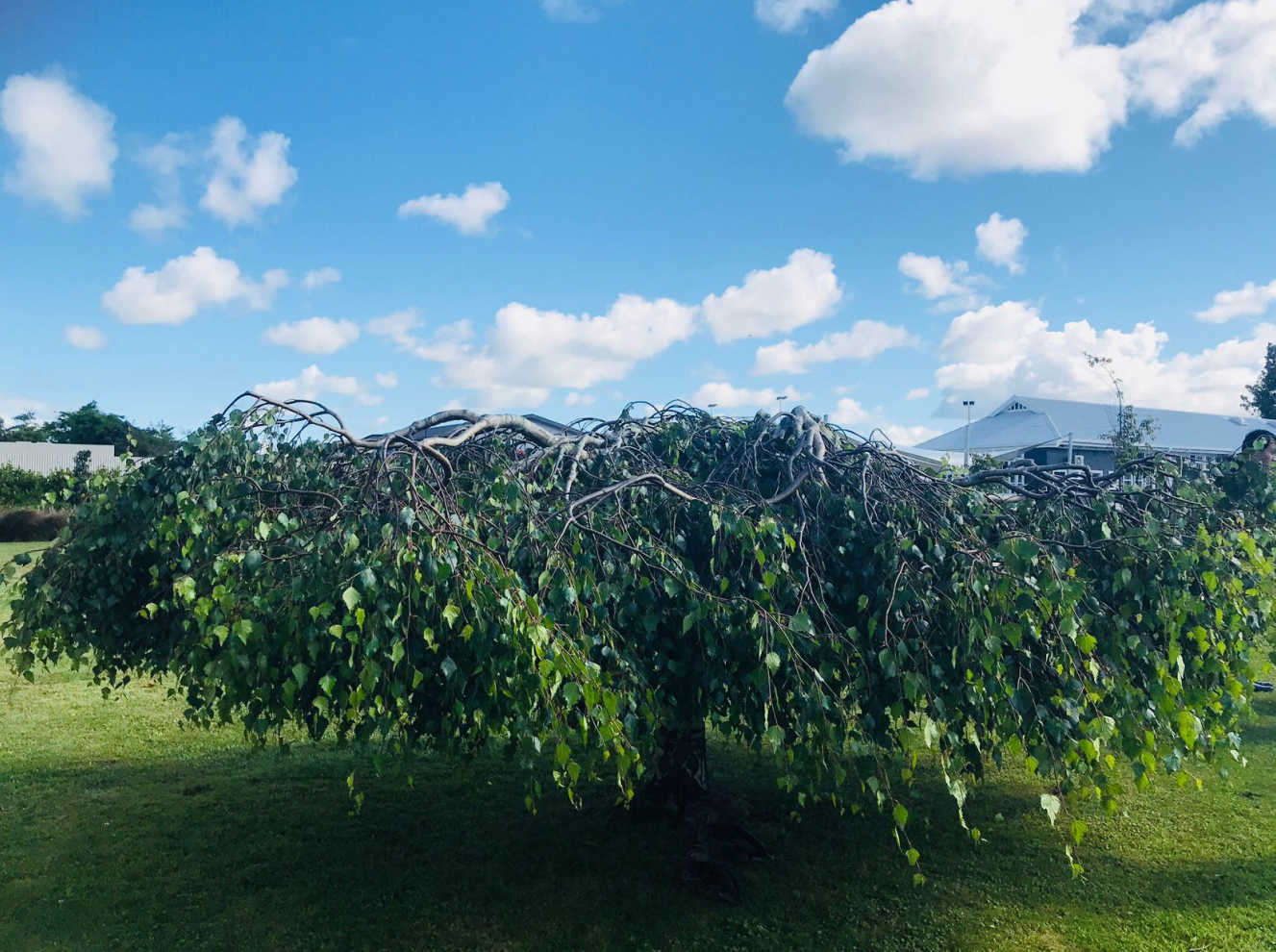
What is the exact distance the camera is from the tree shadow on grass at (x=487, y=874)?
4.32 m

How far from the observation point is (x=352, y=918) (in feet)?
14.6

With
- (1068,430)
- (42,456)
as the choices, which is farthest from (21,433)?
(1068,430)

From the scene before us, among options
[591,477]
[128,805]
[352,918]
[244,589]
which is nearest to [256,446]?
[244,589]

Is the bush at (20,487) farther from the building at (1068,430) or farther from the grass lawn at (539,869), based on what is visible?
the building at (1068,430)

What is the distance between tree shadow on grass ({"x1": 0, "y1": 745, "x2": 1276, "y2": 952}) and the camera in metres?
4.32

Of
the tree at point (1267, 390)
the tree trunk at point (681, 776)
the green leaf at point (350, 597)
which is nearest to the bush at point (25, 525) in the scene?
the tree trunk at point (681, 776)

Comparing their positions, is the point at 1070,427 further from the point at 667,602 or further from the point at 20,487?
the point at 20,487

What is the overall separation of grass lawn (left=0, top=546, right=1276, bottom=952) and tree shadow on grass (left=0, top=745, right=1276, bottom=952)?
1 cm

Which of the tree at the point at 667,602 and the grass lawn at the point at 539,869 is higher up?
the tree at the point at 667,602

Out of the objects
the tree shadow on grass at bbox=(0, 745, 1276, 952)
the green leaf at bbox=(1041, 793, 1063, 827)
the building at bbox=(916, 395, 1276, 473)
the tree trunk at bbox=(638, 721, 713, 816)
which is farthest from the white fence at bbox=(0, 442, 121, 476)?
the green leaf at bbox=(1041, 793, 1063, 827)

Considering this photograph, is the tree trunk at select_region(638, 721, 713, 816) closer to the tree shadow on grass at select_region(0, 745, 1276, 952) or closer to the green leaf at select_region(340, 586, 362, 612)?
the tree shadow on grass at select_region(0, 745, 1276, 952)

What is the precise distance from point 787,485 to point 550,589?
149 cm

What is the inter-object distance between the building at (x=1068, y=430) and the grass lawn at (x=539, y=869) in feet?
66.2

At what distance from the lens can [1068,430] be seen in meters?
26.7
